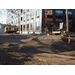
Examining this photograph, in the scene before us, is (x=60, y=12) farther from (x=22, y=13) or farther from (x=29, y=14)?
(x=22, y=13)

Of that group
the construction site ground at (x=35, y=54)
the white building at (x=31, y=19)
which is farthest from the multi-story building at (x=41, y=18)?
the construction site ground at (x=35, y=54)

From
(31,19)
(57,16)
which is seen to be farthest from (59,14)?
(31,19)

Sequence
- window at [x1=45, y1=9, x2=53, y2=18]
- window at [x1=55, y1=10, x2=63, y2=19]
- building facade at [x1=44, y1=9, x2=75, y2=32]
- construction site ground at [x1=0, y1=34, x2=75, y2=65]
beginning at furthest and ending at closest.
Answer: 1. window at [x1=55, y1=10, x2=63, y2=19]
2. building facade at [x1=44, y1=9, x2=75, y2=32]
3. window at [x1=45, y1=9, x2=53, y2=18]
4. construction site ground at [x1=0, y1=34, x2=75, y2=65]

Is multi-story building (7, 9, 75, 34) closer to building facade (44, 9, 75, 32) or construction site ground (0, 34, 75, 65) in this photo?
building facade (44, 9, 75, 32)

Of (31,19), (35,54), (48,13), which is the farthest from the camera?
(31,19)

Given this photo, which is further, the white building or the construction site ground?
the white building

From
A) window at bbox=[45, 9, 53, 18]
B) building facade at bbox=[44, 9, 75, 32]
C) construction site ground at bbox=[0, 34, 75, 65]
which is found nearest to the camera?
construction site ground at bbox=[0, 34, 75, 65]

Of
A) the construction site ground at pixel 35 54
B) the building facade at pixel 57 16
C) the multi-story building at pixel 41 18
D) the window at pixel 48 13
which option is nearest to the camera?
the construction site ground at pixel 35 54

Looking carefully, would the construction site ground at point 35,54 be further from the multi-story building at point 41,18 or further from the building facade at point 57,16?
the building facade at point 57,16

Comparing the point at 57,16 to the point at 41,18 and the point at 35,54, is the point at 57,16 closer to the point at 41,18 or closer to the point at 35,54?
the point at 41,18

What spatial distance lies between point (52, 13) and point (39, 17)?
5543 millimetres

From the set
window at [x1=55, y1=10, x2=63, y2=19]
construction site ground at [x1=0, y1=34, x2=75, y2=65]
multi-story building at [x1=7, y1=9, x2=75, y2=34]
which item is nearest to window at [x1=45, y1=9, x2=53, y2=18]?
multi-story building at [x1=7, y1=9, x2=75, y2=34]
